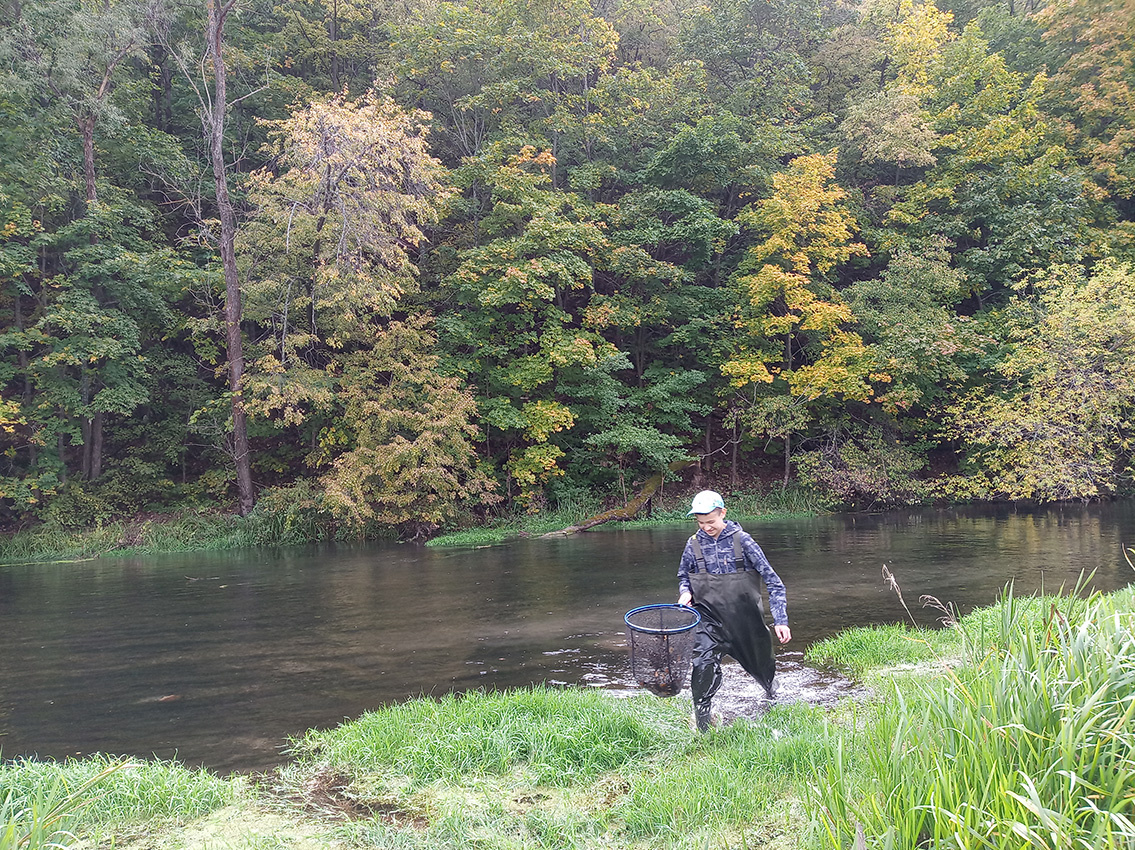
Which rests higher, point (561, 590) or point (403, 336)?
point (403, 336)

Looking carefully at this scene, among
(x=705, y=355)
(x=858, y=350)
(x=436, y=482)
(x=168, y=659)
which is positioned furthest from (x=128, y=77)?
(x=858, y=350)

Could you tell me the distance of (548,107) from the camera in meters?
23.6

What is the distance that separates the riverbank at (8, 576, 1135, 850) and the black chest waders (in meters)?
0.41

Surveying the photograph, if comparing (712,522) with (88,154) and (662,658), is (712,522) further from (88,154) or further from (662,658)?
(88,154)

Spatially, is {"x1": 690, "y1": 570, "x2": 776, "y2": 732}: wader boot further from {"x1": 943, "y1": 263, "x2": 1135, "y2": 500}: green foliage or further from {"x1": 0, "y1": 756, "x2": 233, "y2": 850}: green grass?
{"x1": 943, "y1": 263, "x2": 1135, "y2": 500}: green foliage

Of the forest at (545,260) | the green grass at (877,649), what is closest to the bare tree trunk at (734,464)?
the forest at (545,260)

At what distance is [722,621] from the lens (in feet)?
16.3

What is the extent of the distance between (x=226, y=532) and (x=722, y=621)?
1759 cm

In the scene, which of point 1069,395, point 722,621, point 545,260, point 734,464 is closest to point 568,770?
point 722,621

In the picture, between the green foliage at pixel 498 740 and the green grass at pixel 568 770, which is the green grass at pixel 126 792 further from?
the green foliage at pixel 498 740

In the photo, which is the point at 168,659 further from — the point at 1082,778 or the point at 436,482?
the point at 436,482

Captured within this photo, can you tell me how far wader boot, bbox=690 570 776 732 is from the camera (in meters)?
4.83

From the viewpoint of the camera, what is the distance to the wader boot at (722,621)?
15.9 feet

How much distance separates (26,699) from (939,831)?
7.65 metres
